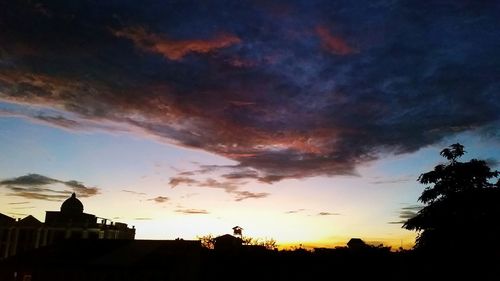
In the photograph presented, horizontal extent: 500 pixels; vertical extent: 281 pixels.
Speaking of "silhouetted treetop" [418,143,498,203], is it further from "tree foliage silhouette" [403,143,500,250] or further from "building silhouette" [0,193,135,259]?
A: "building silhouette" [0,193,135,259]

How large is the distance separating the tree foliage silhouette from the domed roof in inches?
3843

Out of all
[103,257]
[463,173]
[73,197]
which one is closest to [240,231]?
[73,197]

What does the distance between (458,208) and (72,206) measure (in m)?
103

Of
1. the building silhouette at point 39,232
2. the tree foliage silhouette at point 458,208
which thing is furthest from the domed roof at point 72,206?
the tree foliage silhouette at point 458,208

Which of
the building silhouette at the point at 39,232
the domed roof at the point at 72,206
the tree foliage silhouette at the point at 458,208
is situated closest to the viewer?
the tree foliage silhouette at the point at 458,208

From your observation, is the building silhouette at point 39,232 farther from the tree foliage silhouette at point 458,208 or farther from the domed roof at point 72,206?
the tree foliage silhouette at point 458,208

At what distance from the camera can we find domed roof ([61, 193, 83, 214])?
117500mm

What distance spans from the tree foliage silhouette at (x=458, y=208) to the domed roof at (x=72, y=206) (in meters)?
97.6

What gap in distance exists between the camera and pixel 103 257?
41.1m

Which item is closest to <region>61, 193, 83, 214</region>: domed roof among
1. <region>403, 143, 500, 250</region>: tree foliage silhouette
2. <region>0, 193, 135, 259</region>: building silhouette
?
<region>0, 193, 135, 259</region>: building silhouette

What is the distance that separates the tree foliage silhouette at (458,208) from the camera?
35.4m

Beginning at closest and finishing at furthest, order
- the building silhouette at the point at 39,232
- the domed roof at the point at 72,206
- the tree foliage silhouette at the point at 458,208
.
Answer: the tree foliage silhouette at the point at 458,208, the building silhouette at the point at 39,232, the domed roof at the point at 72,206

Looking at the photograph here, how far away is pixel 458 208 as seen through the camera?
3741 centimetres

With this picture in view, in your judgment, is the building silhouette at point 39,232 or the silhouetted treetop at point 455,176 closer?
the silhouetted treetop at point 455,176
